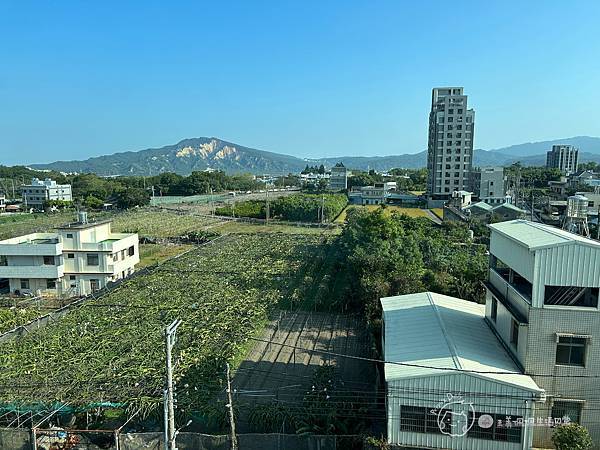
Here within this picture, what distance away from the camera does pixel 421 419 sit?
662 centimetres

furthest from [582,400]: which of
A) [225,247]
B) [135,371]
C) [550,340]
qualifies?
[225,247]

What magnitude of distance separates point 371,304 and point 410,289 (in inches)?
47.2

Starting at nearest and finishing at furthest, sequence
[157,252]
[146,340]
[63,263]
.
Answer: [146,340], [63,263], [157,252]

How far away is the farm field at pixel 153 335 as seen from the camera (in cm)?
873

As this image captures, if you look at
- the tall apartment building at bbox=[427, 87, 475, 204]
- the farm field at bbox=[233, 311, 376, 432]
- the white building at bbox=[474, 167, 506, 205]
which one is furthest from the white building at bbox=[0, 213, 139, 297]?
the tall apartment building at bbox=[427, 87, 475, 204]

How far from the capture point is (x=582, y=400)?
22.2ft

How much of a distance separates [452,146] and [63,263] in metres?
41.7

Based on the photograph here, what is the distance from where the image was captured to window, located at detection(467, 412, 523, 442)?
643cm

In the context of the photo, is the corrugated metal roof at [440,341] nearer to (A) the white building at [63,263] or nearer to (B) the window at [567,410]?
(B) the window at [567,410]

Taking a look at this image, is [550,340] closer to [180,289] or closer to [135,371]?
[135,371]

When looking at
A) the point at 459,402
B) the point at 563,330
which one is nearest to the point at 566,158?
the point at 563,330

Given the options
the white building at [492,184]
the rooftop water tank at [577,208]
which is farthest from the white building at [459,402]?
the white building at [492,184]

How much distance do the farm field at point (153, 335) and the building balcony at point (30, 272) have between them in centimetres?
282

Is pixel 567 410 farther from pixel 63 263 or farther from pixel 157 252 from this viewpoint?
pixel 157 252
